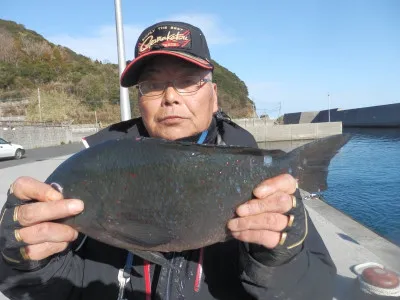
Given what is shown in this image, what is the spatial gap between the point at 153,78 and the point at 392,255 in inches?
178

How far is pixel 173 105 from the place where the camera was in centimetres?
215

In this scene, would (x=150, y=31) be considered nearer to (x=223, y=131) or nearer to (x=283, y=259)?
(x=223, y=131)

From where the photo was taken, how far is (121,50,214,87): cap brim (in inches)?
82.9

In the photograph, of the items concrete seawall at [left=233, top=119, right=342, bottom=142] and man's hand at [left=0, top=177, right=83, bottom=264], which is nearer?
man's hand at [left=0, top=177, right=83, bottom=264]

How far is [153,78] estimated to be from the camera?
224 centimetres

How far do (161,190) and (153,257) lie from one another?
1.18ft

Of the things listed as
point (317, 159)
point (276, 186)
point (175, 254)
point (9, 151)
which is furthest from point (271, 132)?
point (276, 186)

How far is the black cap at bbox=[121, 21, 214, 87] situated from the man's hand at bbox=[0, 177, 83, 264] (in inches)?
37.2

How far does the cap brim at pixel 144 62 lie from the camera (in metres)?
2.11

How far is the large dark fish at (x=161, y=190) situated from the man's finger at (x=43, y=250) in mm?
132

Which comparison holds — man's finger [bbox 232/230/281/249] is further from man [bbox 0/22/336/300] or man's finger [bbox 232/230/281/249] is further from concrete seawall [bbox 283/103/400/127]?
concrete seawall [bbox 283/103/400/127]

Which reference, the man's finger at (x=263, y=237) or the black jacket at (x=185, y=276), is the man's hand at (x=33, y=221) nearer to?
the black jacket at (x=185, y=276)

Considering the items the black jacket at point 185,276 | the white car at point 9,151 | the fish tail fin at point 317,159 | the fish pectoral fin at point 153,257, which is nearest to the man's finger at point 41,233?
the black jacket at point 185,276

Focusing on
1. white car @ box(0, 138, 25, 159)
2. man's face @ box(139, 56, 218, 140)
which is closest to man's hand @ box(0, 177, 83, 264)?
man's face @ box(139, 56, 218, 140)
